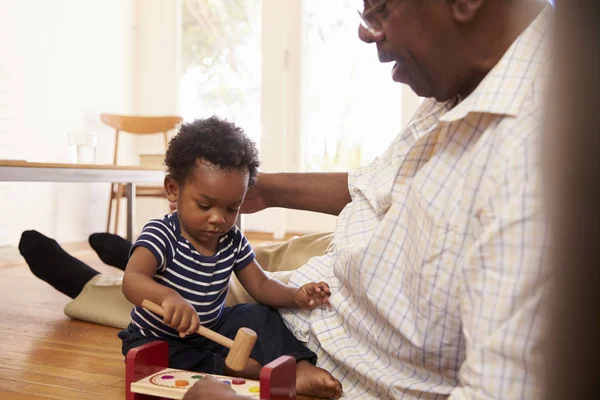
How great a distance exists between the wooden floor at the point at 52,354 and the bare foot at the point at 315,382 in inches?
14.4

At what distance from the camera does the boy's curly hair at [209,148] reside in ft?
4.09

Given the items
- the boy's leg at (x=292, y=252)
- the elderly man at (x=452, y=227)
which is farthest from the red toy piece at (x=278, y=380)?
the boy's leg at (x=292, y=252)

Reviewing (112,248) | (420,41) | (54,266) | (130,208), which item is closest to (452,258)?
(420,41)

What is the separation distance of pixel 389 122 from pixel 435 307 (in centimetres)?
403

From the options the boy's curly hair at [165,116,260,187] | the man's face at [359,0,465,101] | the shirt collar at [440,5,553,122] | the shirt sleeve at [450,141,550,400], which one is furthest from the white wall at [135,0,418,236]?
the shirt sleeve at [450,141,550,400]

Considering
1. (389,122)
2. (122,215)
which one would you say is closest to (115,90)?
(122,215)

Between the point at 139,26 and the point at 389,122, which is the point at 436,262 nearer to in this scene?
the point at 389,122

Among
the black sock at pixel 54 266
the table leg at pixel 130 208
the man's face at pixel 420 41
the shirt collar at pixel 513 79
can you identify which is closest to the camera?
the shirt collar at pixel 513 79

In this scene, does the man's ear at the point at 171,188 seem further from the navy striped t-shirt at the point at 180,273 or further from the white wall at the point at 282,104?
the white wall at the point at 282,104

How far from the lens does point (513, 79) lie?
79 cm

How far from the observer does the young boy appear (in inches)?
48.3

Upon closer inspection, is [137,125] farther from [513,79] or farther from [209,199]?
[513,79]

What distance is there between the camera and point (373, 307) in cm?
101

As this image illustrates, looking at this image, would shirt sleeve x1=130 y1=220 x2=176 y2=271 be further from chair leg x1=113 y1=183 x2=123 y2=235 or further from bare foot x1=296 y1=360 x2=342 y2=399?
chair leg x1=113 y1=183 x2=123 y2=235
